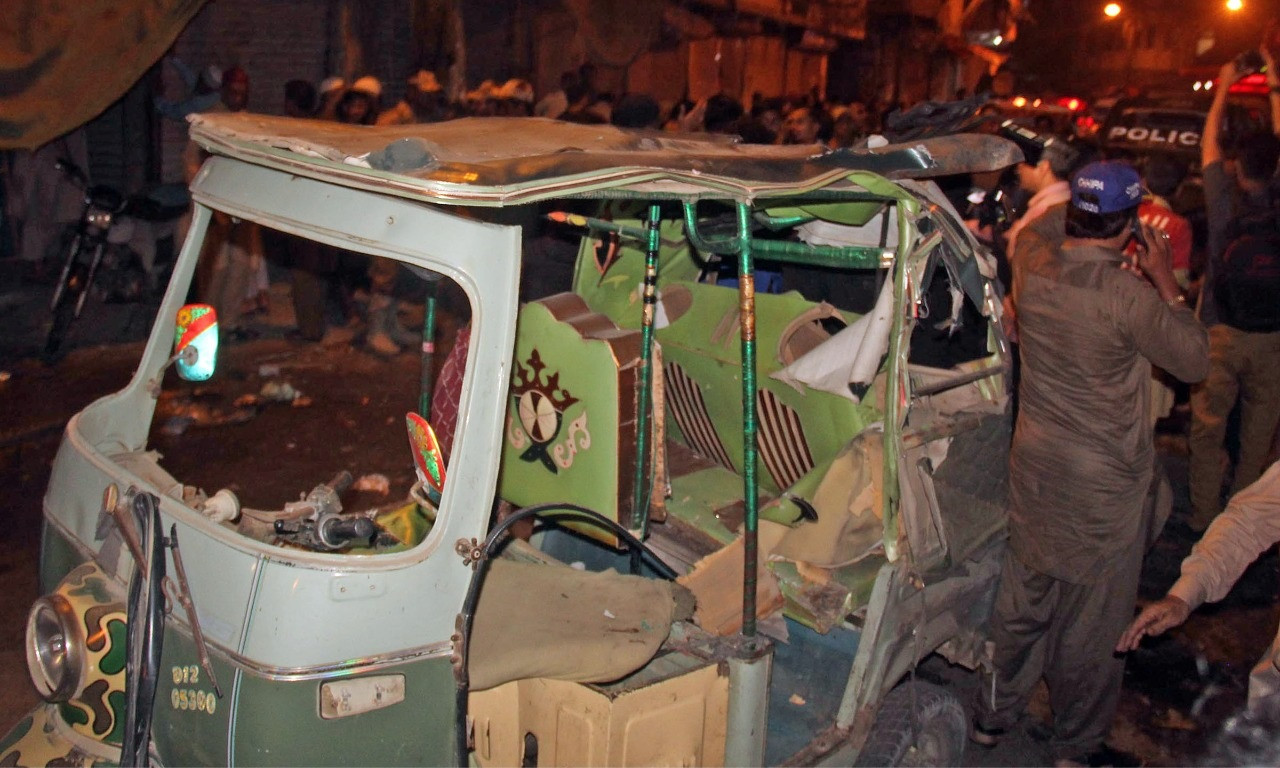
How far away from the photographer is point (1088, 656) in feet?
12.5

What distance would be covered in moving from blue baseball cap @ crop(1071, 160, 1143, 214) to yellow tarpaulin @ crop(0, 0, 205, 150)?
667 cm

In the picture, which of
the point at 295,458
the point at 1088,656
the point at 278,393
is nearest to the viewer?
the point at 1088,656

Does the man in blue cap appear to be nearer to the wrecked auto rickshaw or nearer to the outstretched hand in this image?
the wrecked auto rickshaw

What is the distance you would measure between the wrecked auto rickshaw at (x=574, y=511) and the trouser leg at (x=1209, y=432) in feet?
9.68

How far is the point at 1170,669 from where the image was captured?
16.0 feet

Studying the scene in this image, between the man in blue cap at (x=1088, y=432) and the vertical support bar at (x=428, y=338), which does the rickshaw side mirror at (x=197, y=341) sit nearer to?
the vertical support bar at (x=428, y=338)

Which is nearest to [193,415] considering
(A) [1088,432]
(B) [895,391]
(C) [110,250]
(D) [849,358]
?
(C) [110,250]

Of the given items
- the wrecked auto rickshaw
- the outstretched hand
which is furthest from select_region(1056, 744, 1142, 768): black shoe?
the outstretched hand

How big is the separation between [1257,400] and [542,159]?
5.38 metres

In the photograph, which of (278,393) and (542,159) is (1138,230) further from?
(278,393)

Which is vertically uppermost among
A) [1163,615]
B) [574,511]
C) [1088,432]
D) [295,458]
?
[1088,432]

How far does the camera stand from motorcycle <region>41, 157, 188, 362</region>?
7.91m

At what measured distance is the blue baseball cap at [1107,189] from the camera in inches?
140

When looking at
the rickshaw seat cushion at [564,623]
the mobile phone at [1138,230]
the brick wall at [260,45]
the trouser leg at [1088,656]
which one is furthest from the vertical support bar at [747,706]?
→ the brick wall at [260,45]
